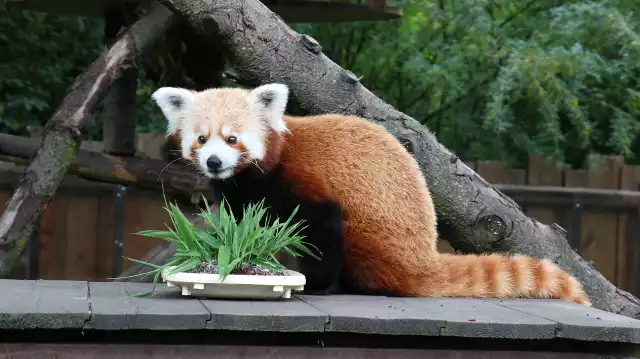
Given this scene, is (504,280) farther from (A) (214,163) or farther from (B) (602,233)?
(B) (602,233)

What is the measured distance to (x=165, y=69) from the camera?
5.85 metres

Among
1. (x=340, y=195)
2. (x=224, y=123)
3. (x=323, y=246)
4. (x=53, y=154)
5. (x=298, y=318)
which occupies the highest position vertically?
(x=224, y=123)

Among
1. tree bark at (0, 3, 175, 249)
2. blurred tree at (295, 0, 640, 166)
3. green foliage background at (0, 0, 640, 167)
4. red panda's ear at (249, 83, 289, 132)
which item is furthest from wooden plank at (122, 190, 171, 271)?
red panda's ear at (249, 83, 289, 132)

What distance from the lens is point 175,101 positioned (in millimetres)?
2896

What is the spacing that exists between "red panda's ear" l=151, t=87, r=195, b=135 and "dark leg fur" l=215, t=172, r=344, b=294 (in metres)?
0.26

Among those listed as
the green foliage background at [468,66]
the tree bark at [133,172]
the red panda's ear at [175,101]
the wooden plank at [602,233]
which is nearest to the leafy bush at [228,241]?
the red panda's ear at [175,101]

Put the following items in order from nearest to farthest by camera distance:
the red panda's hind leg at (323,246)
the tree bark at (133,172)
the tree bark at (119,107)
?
the red panda's hind leg at (323,246) < the tree bark at (133,172) < the tree bark at (119,107)

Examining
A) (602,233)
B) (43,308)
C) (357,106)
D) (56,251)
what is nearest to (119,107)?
(56,251)

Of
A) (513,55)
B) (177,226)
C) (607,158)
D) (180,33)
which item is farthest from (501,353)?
(607,158)

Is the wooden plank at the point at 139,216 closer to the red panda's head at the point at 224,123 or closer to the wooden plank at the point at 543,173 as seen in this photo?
the wooden plank at the point at 543,173

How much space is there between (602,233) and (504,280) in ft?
11.8

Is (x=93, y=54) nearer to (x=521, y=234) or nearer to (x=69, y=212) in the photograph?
(x=69, y=212)

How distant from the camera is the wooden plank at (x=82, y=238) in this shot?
5855mm

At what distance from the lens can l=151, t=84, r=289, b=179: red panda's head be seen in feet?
9.10
